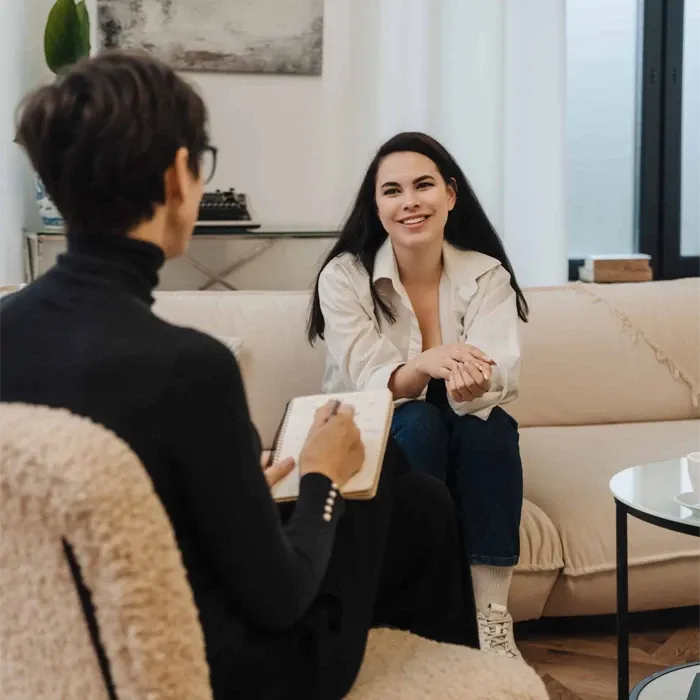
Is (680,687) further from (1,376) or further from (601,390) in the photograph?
(1,376)

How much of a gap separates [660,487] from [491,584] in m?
0.35

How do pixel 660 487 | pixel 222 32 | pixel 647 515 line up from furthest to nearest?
pixel 222 32, pixel 660 487, pixel 647 515

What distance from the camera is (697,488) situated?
1.54 m

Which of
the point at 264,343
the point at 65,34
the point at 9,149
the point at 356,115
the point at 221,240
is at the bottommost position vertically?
the point at 264,343

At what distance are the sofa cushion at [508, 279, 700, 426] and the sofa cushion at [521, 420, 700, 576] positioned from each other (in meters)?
0.06

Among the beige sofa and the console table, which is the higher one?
the console table

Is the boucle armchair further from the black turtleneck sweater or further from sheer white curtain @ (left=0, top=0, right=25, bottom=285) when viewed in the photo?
sheer white curtain @ (left=0, top=0, right=25, bottom=285)

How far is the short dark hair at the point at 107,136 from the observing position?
85 centimetres

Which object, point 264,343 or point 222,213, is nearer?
point 264,343

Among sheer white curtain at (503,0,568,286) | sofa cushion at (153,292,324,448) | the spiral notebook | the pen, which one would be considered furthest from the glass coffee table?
sheer white curtain at (503,0,568,286)

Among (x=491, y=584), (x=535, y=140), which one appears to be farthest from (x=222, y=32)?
(x=491, y=584)

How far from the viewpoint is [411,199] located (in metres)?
2.07

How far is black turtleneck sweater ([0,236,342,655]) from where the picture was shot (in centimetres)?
80

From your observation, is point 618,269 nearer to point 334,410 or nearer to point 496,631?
point 496,631
